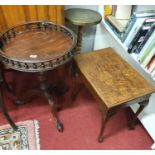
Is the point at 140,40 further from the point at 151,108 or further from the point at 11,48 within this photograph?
the point at 11,48

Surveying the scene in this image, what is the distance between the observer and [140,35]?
1196 mm

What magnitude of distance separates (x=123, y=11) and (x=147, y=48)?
0.51 m

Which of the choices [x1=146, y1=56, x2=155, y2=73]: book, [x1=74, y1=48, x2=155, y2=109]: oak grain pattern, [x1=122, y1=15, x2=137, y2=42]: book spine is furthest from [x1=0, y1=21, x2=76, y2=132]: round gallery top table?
[x1=146, y1=56, x2=155, y2=73]: book

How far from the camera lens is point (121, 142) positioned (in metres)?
1.40

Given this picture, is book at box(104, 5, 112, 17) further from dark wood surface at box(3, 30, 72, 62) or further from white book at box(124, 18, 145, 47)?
dark wood surface at box(3, 30, 72, 62)

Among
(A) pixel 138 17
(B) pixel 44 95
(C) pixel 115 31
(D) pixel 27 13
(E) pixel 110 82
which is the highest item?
(A) pixel 138 17

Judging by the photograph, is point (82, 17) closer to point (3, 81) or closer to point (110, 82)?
point (110, 82)

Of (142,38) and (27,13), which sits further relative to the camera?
(27,13)

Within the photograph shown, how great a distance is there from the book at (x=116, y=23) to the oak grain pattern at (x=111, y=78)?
0.19 metres

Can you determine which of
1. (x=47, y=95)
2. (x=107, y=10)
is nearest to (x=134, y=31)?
(x=107, y=10)

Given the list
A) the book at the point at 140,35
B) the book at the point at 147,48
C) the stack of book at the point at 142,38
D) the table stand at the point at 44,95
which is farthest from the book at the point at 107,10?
the table stand at the point at 44,95

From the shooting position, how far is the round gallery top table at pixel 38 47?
104 centimetres

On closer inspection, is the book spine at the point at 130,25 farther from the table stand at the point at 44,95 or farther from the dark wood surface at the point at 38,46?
the table stand at the point at 44,95

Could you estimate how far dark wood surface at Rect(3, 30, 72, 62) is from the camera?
3.64 ft
